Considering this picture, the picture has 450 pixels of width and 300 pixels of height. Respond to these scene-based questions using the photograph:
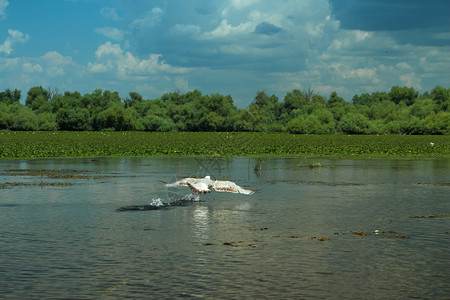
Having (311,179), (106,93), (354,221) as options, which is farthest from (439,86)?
(354,221)

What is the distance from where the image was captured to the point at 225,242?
1235cm

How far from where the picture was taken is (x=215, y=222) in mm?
14906

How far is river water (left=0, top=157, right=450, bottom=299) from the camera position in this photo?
9141mm

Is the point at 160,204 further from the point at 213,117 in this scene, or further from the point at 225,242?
the point at 213,117

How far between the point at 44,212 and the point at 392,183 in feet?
48.7

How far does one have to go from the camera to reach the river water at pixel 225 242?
914 cm

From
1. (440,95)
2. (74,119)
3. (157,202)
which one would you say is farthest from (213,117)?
(157,202)

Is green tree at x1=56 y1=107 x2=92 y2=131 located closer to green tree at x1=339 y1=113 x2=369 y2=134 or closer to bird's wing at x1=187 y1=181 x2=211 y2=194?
green tree at x1=339 y1=113 x2=369 y2=134

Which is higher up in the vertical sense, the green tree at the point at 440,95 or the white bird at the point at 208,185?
the green tree at the point at 440,95

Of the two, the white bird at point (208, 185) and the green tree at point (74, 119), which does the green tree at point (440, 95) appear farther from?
the white bird at point (208, 185)

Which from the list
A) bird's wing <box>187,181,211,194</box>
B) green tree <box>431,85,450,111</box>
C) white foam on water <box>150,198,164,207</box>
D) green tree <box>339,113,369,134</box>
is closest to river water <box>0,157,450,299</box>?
white foam on water <box>150,198,164,207</box>

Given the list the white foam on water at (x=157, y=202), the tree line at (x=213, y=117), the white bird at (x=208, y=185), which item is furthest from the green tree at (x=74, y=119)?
the white bird at (x=208, y=185)

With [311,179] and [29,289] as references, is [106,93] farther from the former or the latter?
[29,289]

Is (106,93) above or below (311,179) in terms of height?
above
